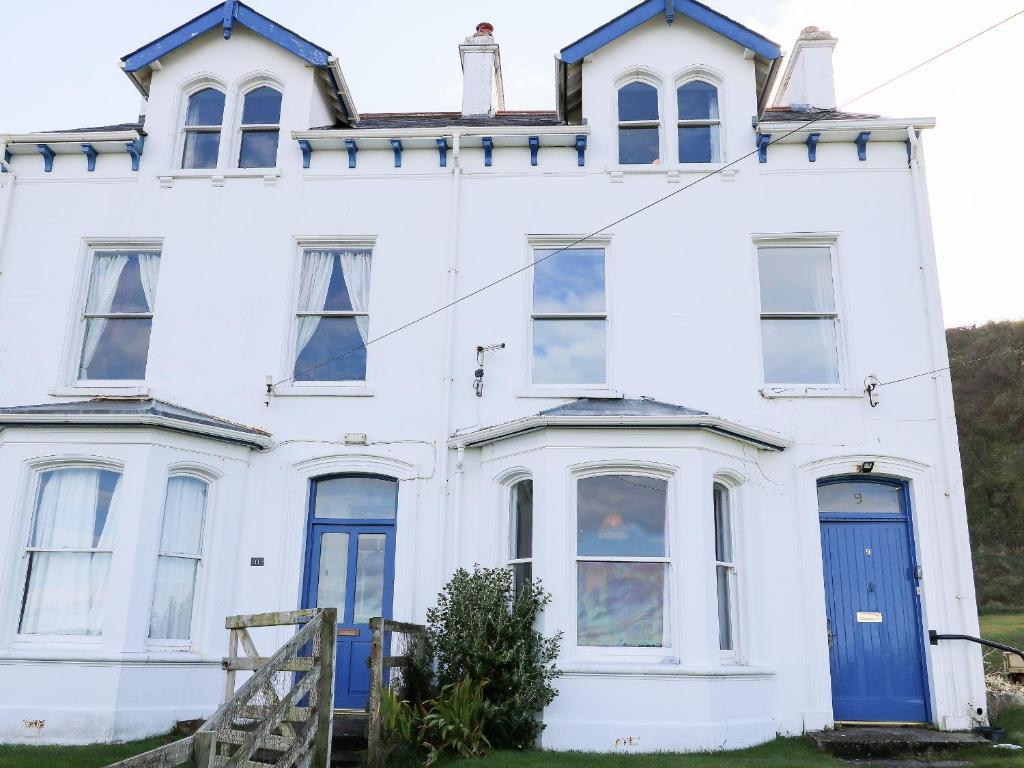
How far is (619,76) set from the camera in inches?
Answer: 495

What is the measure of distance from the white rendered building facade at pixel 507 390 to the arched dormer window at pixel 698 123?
2.2 inches

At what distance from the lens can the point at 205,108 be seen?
12.9 meters

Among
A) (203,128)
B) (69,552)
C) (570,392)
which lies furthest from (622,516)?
(203,128)

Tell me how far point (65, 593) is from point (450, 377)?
506 centimetres

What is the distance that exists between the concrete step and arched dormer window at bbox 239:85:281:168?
10.1 m

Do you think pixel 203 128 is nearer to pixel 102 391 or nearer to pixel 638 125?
pixel 102 391

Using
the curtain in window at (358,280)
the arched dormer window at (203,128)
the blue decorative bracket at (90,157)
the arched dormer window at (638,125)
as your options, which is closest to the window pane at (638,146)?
the arched dormer window at (638,125)

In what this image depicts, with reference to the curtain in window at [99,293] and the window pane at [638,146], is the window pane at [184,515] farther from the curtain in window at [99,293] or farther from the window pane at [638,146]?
the window pane at [638,146]

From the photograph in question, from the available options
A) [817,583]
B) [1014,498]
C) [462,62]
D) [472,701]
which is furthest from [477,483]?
[1014,498]

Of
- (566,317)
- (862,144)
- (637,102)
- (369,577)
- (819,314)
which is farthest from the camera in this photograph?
(637,102)

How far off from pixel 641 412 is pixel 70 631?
270 inches

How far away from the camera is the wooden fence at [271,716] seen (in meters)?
6.10

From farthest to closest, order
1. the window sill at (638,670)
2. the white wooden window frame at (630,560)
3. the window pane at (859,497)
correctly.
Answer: the window pane at (859,497), the white wooden window frame at (630,560), the window sill at (638,670)

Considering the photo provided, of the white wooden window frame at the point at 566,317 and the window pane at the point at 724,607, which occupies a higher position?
the white wooden window frame at the point at 566,317
